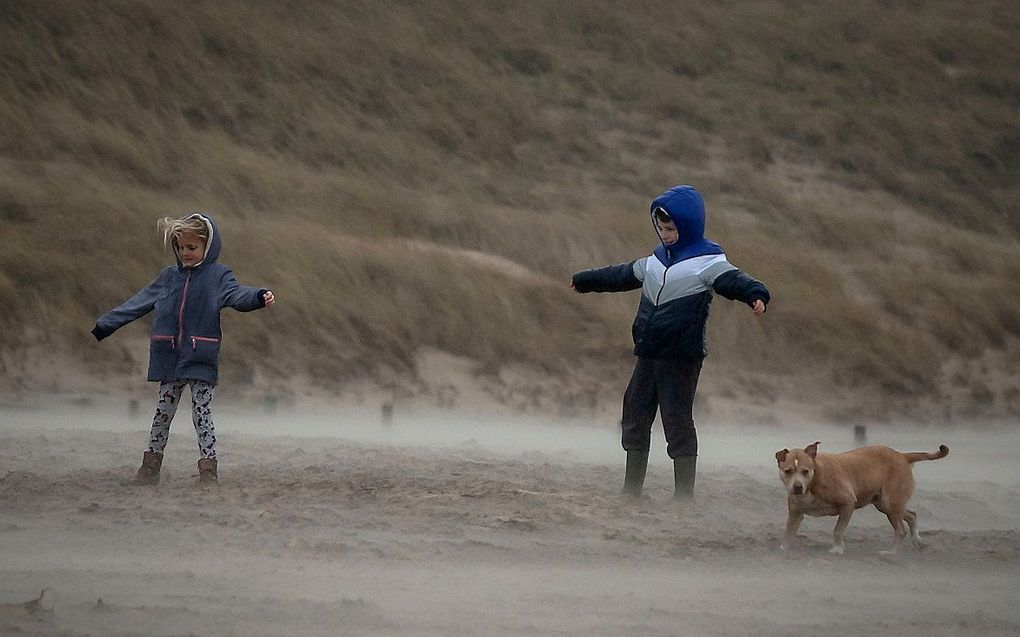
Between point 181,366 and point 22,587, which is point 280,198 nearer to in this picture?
point 181,366

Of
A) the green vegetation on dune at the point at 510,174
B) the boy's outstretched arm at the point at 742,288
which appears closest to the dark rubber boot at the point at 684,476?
the boy's outstretched arm at the point at 742,288

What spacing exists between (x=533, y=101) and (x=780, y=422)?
13710 millimetres

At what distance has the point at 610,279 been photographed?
9.66 m

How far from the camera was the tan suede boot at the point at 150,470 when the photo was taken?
30.3 ft

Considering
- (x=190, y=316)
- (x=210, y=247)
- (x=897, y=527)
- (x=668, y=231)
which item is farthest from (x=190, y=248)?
(x=897, y=527)

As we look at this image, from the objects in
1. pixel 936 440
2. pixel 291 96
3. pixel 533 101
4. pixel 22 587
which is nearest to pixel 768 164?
pixel 533 101

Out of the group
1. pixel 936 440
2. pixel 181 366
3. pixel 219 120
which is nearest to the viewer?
pixel 181 366

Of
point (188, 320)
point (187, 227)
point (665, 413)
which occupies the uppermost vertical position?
point (187, 227)

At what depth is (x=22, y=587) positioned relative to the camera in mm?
6301

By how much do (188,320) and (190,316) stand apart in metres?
0.03

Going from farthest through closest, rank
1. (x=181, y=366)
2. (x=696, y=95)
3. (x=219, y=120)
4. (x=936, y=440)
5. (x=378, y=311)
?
(x=696, y=95) → (x=219, y=120) → (x=378, y=311) → (x=936, y=440) → (x=181, y=366)

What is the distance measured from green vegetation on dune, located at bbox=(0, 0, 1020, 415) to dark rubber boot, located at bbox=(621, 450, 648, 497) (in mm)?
12702

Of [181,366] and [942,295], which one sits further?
[942,295]

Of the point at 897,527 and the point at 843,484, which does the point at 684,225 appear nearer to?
the point at 843,484
